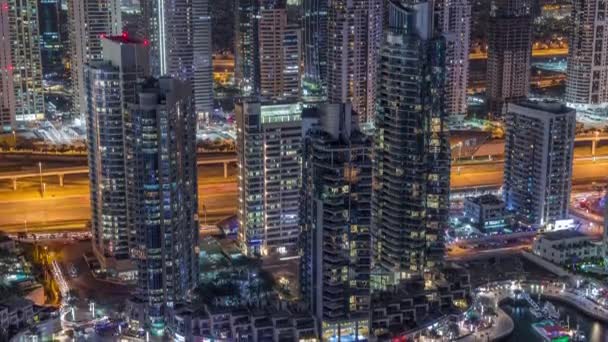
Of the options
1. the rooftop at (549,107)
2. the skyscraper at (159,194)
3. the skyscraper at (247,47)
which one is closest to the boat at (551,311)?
the rooftop at (549,107)

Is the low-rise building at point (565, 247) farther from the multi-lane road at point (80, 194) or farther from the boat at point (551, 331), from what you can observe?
the multi-lane road at point (80, 194)

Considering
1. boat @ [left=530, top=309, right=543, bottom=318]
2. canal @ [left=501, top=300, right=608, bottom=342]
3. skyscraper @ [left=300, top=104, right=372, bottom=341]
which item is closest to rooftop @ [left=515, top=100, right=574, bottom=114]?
canal @ [left=501, top=300, right=608, bottom=342]

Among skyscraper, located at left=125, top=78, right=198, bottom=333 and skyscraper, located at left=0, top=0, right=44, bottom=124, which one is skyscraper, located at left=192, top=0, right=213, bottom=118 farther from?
skyscraper, located at left=125, top=78, right=198, bottom=333

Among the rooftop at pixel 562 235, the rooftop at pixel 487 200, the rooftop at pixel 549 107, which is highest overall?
the rooftop at pixel 549 107

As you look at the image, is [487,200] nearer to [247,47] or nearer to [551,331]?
[551,331]

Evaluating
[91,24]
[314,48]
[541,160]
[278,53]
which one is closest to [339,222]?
[541,160]

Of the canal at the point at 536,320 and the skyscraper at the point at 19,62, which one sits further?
the skyscraper at the point at 19,62

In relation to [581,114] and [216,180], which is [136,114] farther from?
[581,114]

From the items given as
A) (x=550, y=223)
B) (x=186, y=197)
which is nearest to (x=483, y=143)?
(x=550, y=223)
